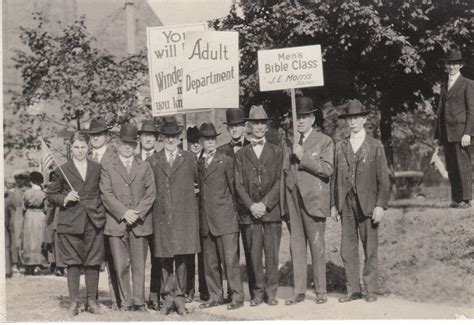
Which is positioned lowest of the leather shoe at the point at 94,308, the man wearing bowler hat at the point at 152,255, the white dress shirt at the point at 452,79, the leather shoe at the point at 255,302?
the leather shoe at the point at 255,302

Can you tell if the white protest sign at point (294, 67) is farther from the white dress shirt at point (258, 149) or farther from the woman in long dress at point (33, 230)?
the woman in long dress at point (33, 230)

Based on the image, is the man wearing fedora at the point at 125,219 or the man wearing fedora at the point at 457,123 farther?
the man wearing fedora at the point at 457,123

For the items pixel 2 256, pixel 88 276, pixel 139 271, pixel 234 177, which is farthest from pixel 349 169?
pixel 2 256

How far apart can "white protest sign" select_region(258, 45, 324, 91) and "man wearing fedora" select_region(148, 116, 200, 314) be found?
1279 mm

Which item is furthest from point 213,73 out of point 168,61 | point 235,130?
point 235,130

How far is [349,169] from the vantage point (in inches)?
262

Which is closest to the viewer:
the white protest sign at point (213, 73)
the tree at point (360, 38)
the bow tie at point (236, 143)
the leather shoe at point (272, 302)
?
the leather shoe at point (272, 302)

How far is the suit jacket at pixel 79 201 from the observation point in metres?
6.47

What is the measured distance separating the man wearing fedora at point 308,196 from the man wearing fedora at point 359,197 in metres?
0.16

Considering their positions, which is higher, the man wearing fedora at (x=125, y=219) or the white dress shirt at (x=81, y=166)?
the white dress shirt at (x=81, y=166)

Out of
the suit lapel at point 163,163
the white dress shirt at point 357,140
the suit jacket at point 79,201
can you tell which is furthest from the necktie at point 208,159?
the white dress shirt at point 357,140

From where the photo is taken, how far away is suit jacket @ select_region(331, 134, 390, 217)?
6512mm

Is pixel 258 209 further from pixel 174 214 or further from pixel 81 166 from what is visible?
pixel 81 166

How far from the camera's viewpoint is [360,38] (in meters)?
11.6
